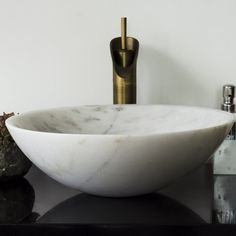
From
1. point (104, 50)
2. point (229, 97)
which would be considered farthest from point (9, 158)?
point (229, 97)

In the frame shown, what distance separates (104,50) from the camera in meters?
0.98

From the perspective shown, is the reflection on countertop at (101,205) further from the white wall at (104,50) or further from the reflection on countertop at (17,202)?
the white wall at (104,50)

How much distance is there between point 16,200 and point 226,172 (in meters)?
0.38

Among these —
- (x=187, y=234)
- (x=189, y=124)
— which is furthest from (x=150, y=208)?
(x=189, y=124)

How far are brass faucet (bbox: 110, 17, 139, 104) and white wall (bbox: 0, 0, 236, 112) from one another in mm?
67

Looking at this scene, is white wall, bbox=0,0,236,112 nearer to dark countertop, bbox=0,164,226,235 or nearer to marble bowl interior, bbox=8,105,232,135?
marble bowl interior, bbox=8,105,232,135

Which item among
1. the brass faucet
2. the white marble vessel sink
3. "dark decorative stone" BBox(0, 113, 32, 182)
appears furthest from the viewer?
the brass faucet

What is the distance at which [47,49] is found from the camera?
38.9 inches

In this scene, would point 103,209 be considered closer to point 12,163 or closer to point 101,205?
point 101,205

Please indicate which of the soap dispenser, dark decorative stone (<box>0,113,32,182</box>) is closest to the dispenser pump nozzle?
the soap dispenser

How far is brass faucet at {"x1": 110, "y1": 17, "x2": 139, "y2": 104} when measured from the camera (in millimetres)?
893

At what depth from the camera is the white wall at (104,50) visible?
3.11ft

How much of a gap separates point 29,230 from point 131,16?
1.75 feet

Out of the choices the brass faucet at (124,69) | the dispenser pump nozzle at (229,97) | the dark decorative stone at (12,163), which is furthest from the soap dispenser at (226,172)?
the dark decorative stone at (12,163)
